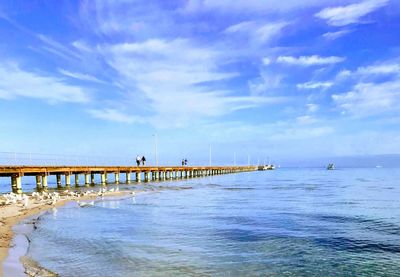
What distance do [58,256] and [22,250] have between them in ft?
A: 3.83

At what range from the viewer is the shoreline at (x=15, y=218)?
10.1 m

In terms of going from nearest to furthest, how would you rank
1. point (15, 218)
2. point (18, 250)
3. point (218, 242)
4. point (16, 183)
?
point (18, 250) < point (218, 242) < point (15, 218) < point (16, 183)

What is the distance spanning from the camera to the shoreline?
10.1m

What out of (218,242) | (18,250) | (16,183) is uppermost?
(16,183)

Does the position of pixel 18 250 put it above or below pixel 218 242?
above

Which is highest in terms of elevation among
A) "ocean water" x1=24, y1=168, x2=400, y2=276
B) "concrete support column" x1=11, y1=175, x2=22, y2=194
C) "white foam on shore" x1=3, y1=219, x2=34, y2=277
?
"concrete support column" x1=11, y1=175, x2=22, y2=194

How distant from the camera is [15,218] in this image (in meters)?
17.9

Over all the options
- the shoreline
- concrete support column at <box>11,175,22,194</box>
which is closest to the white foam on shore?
the shoreline

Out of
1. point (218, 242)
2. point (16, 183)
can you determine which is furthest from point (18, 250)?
point (16, 183)

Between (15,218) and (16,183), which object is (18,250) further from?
(16,183)

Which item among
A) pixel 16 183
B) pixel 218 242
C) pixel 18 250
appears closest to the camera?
pixel 18 250

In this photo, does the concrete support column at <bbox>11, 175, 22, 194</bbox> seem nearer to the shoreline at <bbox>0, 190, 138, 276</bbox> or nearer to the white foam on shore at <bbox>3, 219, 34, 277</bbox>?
the shoreline at <bbox>0, 190, 138, 276</bbox>

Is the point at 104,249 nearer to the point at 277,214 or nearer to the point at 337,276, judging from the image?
the point at 337,276

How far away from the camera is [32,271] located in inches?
362
